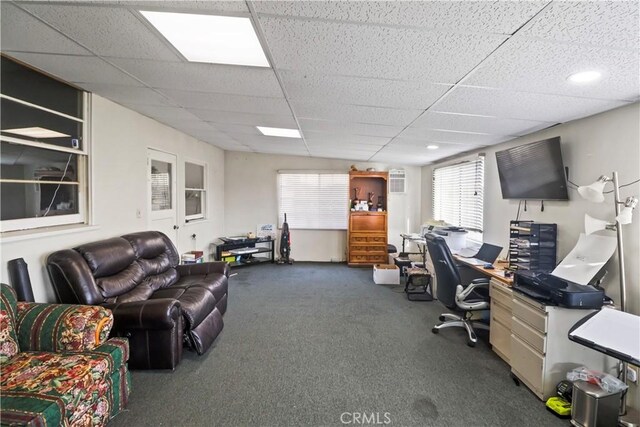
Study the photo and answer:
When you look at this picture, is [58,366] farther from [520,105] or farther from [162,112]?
[520,105]

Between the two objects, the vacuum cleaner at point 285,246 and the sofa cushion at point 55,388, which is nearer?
the sofa cushion at point 55,388

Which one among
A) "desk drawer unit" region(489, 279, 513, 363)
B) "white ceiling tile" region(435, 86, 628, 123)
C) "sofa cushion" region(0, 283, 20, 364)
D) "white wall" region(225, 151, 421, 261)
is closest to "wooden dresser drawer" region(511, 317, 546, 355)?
"desk drawer unit" region(489, 279, 513, 363)

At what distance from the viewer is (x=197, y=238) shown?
4.91 meters

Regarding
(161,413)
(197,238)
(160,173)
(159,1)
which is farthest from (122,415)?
(197,238)

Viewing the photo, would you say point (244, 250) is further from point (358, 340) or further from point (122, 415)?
point (122, 415)

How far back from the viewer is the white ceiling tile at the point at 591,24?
42.6 inches

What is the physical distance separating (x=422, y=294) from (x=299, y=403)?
2.77 m

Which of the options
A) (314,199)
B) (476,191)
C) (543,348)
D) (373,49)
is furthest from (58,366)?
(314,199)

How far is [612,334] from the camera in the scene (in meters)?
1.60

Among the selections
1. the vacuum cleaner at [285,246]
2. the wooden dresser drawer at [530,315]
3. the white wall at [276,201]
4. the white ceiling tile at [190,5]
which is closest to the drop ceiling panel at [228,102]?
the white ceiling tile at [190,5]

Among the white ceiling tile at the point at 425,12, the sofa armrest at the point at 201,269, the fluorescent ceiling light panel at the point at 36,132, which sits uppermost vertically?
the white ceiling tile at the point at 425,12

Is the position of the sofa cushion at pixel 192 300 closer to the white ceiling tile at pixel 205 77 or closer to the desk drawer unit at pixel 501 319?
the white ceiling tile at pixel 205 77

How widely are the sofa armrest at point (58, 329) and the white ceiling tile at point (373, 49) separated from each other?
2.06 m

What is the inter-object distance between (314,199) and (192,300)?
392 cm
